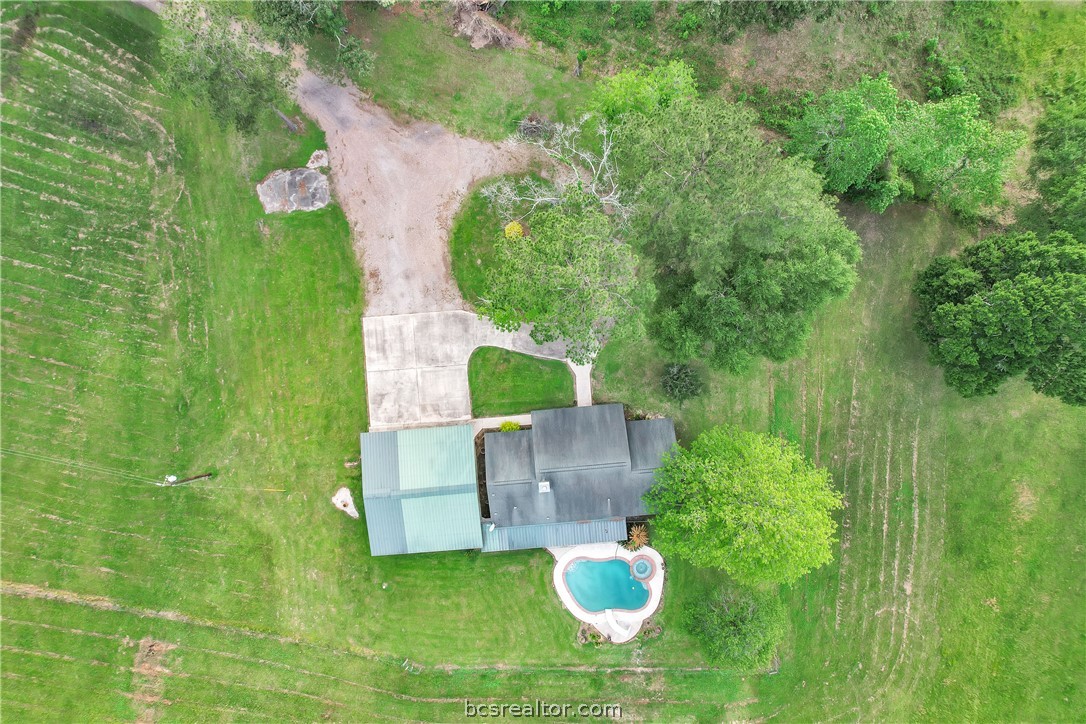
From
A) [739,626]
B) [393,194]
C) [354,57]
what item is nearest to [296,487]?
[393,194]

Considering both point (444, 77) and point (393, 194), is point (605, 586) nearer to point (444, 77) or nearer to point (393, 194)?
point (393, 194)

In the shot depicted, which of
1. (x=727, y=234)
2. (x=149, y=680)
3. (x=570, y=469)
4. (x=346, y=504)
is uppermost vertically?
(x=727, y=234)

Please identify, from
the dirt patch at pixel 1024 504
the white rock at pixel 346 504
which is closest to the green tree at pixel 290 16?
the white rock at pixel 346 504

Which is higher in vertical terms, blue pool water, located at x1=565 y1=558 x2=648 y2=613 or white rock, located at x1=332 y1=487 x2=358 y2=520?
white rock, located at x1=332 y1=487 x2=358 y2=520

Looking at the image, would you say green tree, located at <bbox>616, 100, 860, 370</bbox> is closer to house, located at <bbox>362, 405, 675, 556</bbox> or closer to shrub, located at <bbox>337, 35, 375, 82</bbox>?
house, located at <bbox>362, 405, 675, 556</bbox>

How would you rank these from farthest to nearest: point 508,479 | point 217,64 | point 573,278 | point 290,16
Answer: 1. point 508,479
2. point 290,16
3. point 217,64
4. point 573,278

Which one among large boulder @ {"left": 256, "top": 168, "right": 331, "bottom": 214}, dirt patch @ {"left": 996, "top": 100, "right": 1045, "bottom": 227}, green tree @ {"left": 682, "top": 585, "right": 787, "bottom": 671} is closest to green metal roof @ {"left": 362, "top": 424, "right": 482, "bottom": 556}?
green tree @ {"left": 682, "top": 585, "right": 787, "bottom": 671}

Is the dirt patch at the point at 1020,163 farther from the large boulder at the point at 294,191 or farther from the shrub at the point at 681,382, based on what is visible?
the large boulder at the point at 294,191
